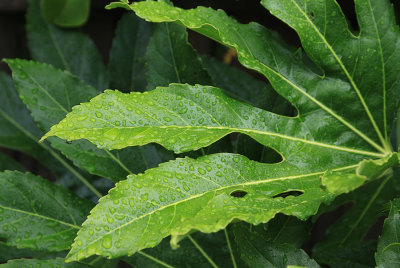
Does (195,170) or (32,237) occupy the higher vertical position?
(195,170)

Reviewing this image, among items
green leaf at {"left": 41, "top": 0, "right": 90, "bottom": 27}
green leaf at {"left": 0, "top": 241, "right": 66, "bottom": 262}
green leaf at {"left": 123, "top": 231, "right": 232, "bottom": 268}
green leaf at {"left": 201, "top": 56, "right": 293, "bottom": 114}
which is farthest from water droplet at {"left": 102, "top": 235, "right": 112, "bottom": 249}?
green leaf at {"left": 41, "top": 0, "right": 90, "bottom": 27}

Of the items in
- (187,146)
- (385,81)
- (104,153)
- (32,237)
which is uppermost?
(385,81)

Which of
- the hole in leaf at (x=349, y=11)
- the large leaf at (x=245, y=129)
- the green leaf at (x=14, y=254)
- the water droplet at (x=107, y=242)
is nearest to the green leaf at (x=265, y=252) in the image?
the large leaf at (x=245, y=129)

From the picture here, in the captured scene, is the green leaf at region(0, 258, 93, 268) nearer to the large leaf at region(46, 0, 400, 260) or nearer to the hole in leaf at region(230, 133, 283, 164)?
the large leaf at region(46, 0, 400, 260)

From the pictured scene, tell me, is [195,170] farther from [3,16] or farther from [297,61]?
[3,16]

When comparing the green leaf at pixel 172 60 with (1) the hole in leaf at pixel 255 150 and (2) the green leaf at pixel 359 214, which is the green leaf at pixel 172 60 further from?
(2) the green leaf at pixel 359 214

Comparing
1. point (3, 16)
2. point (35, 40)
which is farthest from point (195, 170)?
point (3, 16)

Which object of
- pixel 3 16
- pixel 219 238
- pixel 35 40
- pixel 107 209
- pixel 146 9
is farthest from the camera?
pixel 3 16
